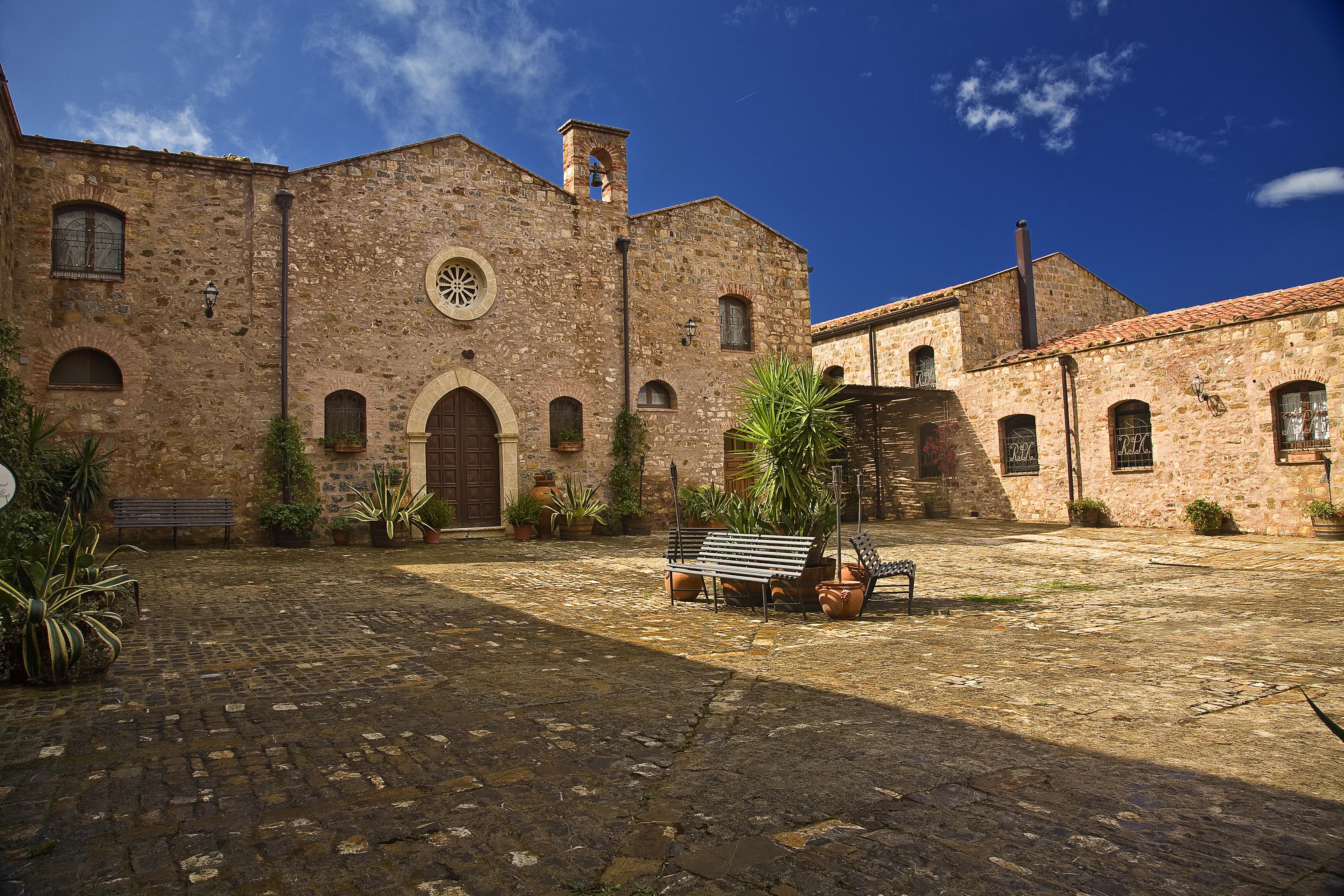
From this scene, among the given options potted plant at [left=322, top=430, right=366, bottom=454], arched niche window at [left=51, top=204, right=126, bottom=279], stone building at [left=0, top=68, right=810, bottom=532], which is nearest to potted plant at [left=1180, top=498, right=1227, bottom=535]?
stone building at [left=0, top=68, right=810, bottom=532]

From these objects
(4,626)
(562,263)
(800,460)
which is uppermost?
(562,263)

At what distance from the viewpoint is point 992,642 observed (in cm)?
554

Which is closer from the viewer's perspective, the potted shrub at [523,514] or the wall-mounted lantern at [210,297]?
the wall-mounted lantern at [210,297]

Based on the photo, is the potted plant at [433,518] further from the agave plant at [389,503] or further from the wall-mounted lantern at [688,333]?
the wall-mounted lantern at [688,333]

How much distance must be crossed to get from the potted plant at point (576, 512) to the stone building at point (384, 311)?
59 cm

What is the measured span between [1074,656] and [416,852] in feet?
13.9

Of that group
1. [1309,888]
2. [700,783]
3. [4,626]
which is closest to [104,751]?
[4,626]

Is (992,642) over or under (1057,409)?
under

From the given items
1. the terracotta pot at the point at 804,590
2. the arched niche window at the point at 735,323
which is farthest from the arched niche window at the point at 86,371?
the arched niche window at the point at 735,323

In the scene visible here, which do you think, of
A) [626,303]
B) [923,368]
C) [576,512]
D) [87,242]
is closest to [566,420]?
[576,512]

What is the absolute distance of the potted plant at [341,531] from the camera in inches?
500

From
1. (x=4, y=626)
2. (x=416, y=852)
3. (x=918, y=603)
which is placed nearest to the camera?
(x=416, y=852)

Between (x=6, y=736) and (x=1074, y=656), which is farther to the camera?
(x=1074, y=656)

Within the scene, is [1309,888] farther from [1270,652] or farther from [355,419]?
[355,419]
